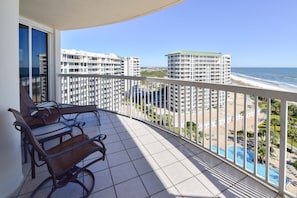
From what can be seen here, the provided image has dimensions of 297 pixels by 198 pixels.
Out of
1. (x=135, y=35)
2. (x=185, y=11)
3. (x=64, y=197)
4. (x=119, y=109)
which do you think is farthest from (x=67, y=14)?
(x=135, y=35)

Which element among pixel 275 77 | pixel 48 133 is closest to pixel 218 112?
pixel 48 133

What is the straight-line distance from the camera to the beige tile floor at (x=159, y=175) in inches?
69.4

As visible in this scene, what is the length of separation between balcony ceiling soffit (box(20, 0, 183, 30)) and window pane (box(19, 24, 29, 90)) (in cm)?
35

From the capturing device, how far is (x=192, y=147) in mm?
2764

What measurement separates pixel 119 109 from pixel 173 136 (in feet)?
6.86

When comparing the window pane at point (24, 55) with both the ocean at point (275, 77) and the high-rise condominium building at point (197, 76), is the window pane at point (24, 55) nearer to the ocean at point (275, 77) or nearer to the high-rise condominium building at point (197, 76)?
the high-rise condominium building at point (197, 76)

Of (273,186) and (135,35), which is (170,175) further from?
(135,35)

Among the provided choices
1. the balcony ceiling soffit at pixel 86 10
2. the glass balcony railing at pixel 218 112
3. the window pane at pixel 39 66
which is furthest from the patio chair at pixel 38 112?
the balcony ceiling soffit at pixel 86 10

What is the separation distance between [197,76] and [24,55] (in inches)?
167

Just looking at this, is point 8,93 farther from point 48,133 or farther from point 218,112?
point 218,112

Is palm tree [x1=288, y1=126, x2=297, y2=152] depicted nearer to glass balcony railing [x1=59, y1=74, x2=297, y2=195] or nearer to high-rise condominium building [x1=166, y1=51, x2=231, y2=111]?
glass balcony railing [x1=59, y1=74, x2=297, y2=195]

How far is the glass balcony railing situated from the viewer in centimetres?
175

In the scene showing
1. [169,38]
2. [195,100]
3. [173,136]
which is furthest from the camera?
[169,38]

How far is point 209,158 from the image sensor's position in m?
2.43
